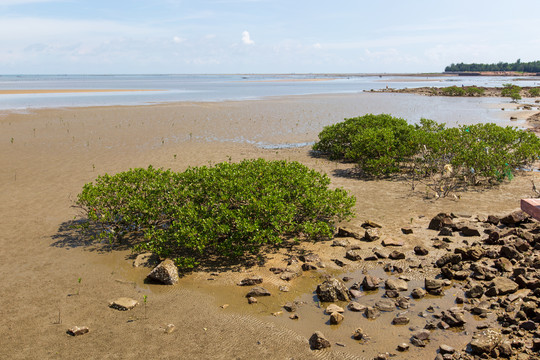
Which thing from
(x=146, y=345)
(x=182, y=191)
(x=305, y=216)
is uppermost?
(x=182, y=191)

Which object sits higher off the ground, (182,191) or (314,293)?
(182,191)

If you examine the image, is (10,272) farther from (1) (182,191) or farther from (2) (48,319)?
(1) (182,191)

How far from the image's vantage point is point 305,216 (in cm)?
995

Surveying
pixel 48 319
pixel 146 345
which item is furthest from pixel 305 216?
pixel 48 319

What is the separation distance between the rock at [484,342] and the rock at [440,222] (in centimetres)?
457

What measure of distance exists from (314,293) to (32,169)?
1401 centimetres

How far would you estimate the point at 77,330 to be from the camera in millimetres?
6500

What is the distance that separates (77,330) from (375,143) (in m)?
12.4

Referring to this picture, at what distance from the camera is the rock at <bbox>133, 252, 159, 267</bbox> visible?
8914 millimetres

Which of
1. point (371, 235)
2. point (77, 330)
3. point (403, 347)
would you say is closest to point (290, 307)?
point (403, 347)

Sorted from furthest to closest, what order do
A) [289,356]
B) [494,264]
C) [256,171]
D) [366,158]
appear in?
1. [366,158]
2. [256,171]
3. [494,264]
4. [289,356]

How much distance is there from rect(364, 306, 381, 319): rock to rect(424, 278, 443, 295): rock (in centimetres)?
121

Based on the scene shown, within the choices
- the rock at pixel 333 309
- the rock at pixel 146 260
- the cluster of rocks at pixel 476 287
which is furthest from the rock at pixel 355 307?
the rock at pixel 146 260

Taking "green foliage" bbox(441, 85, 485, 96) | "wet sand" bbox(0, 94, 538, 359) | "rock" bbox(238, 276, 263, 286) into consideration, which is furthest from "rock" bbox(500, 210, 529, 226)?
"green foliage" bbox(441, 85, 485, 96)
